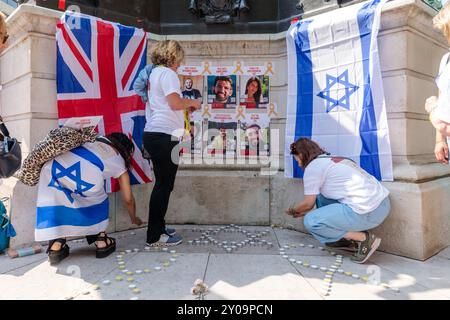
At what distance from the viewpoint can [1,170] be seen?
2875mm

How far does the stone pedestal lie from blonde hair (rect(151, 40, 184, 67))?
1358 mm

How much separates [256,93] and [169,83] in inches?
69.3

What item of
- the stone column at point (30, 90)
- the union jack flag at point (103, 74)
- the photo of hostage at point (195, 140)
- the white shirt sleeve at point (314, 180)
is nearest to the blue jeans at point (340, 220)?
the white shirt sleeve at point (314, 180)

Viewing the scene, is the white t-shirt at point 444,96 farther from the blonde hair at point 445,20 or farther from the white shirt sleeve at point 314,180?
the white shirt sleeve at point 314,180

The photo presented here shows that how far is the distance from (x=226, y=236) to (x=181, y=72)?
7.91ft

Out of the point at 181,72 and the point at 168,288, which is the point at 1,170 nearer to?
the point at 168,288

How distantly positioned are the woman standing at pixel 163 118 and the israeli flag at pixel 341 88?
5.08ft

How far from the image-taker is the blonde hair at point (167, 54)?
A: 3354 millimetres

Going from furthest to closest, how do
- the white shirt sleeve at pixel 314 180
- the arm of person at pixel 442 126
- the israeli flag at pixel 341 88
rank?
the israeli flag at pixel 341 88 < the white shirt sleeve at pixel 314 180 < the arm of person at pixel 442 126

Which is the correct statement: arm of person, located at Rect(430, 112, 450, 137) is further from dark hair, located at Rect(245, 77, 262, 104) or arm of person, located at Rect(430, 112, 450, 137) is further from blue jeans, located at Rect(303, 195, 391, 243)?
dark hair, located at Rect(245, 77, 262, 104)

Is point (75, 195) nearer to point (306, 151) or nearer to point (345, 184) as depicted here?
point (306, 151)

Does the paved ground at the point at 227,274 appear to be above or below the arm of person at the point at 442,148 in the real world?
below

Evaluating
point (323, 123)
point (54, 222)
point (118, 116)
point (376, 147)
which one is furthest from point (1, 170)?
point (376, 147)

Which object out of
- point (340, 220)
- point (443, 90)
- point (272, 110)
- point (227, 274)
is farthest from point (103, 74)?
point (443, 90)
